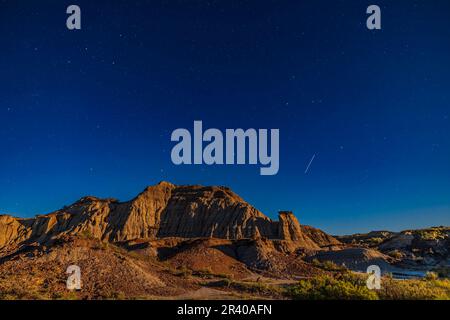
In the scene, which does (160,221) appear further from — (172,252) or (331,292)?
(331,292)

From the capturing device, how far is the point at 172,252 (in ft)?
142

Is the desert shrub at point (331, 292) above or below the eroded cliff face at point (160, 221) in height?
below

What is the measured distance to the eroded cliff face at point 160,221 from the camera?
77125 millimetres

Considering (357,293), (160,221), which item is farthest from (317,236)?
(357,293)

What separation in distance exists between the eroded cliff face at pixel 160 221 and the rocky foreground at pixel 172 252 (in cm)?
24

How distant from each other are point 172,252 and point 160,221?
4573 cm

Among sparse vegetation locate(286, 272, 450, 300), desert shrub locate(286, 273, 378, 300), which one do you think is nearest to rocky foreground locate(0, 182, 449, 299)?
desert shrub locate(286, 273, 378, 300)

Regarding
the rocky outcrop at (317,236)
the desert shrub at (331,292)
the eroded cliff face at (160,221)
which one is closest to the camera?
the desert shrub at (331,292)

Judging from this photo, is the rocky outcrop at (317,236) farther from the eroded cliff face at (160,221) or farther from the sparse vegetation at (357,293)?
the sparse vegetation at (357,293)

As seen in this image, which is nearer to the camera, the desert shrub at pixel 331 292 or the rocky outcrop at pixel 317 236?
the desert shrub at pixel 331 292

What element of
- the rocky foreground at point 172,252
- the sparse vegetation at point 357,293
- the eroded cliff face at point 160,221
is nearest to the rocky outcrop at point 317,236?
the rocky foreground at point 172,252

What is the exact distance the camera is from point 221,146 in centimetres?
2167

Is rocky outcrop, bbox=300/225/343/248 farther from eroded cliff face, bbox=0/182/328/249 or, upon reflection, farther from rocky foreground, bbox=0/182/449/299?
eroded cliff face, bbox=0/182/328/249
